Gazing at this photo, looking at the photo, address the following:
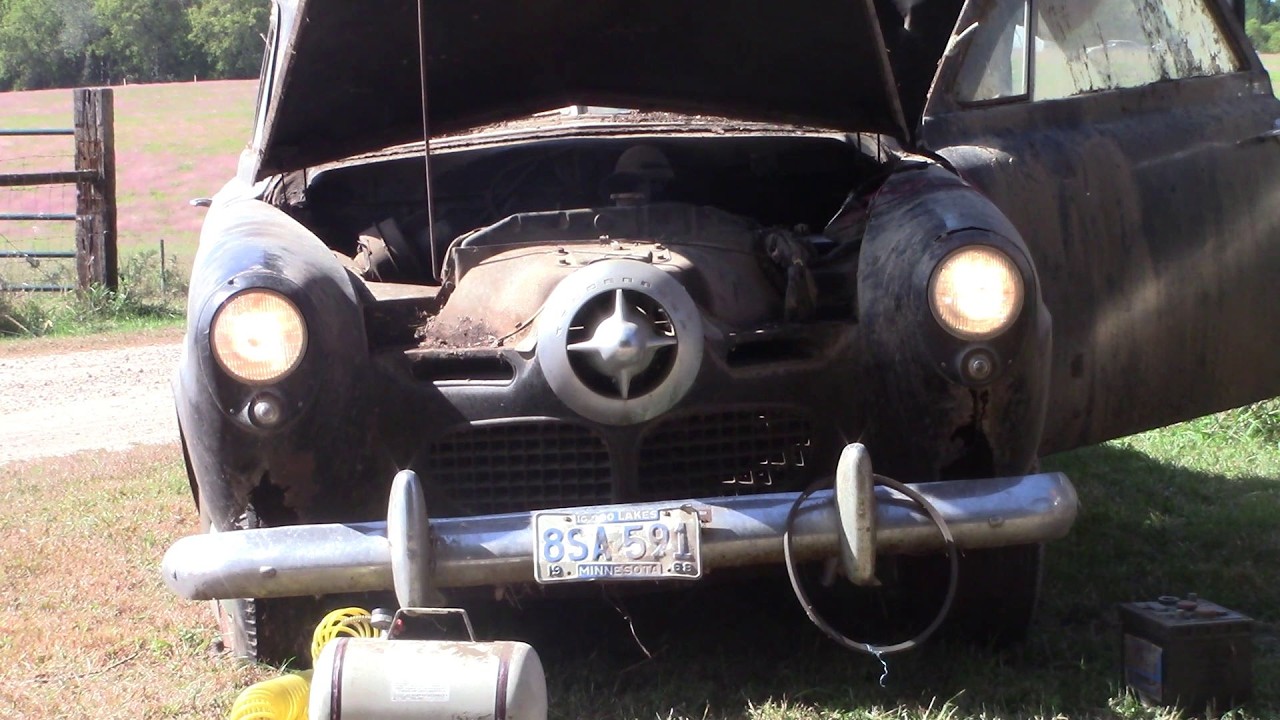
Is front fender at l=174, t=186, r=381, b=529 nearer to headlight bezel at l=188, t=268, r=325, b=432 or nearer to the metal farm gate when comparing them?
headlight bezel at l=188, t=268, r=325, b=432

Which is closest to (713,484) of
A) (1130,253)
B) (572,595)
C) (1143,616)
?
(572,595)

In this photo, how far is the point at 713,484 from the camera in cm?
317

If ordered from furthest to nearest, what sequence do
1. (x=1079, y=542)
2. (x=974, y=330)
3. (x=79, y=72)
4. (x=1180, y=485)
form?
(x=79, y=72), (x=1180, y=485), (x=1079, y=542), (x=974, y=330)

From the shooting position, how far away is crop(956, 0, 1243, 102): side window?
4.28 metres

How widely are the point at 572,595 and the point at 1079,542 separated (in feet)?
7.01

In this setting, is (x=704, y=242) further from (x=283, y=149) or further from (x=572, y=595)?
(x=283, y=149)

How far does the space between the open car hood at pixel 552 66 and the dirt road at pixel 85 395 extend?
3.33 meters

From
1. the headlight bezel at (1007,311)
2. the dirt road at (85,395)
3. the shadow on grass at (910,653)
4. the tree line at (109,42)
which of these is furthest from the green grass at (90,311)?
the tree line at (109,42)

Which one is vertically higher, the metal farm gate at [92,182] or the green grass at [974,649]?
the metal farm gate at [92,182]

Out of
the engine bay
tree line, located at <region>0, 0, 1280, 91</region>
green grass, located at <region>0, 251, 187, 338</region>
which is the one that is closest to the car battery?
the engine bay

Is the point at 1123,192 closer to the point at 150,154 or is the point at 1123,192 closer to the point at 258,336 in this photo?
the point at 258,336

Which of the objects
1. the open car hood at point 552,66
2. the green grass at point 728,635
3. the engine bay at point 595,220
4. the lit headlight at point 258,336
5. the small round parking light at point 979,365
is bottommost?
the green grass at point 728,635

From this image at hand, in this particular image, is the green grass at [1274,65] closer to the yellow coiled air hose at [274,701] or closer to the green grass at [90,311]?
the green grass at [90,311]

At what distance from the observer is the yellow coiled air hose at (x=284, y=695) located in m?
2.83
